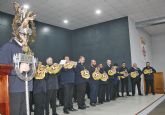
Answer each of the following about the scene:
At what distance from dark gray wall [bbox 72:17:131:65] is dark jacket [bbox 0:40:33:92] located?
832 centimetres

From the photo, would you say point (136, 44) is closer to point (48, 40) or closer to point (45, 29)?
point (48, 40)

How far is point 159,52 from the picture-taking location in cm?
1391

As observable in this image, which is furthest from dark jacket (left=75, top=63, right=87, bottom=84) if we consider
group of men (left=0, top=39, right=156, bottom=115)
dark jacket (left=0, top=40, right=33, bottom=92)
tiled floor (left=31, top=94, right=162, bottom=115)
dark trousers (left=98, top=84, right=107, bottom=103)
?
dark jacket (left=0, top=40, right=33, bottom=92)

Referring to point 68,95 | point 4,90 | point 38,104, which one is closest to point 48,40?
point 68,95

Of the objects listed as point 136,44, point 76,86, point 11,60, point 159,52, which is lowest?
point 76,86

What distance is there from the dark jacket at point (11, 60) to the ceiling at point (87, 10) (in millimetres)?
5867

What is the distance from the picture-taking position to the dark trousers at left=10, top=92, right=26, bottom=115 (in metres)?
1.59

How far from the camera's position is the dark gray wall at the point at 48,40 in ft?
26.0

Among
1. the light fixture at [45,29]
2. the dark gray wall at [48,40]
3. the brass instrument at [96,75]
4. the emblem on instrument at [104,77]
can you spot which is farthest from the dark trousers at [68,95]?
the light fixture at [45,29]

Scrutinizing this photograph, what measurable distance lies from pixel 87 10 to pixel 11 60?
23.9 feet

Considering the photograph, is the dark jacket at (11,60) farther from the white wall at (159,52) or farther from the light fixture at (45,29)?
the white wall at (159,52)

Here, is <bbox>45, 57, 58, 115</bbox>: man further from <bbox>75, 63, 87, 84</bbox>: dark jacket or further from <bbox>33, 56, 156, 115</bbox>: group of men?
<bbox>75, 63, 87, 84</bbox>: dark jacket

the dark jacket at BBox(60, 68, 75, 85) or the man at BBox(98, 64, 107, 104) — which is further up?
the dark jacket at BBox(60, 68, 75, 85)

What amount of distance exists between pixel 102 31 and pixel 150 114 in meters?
6.17
